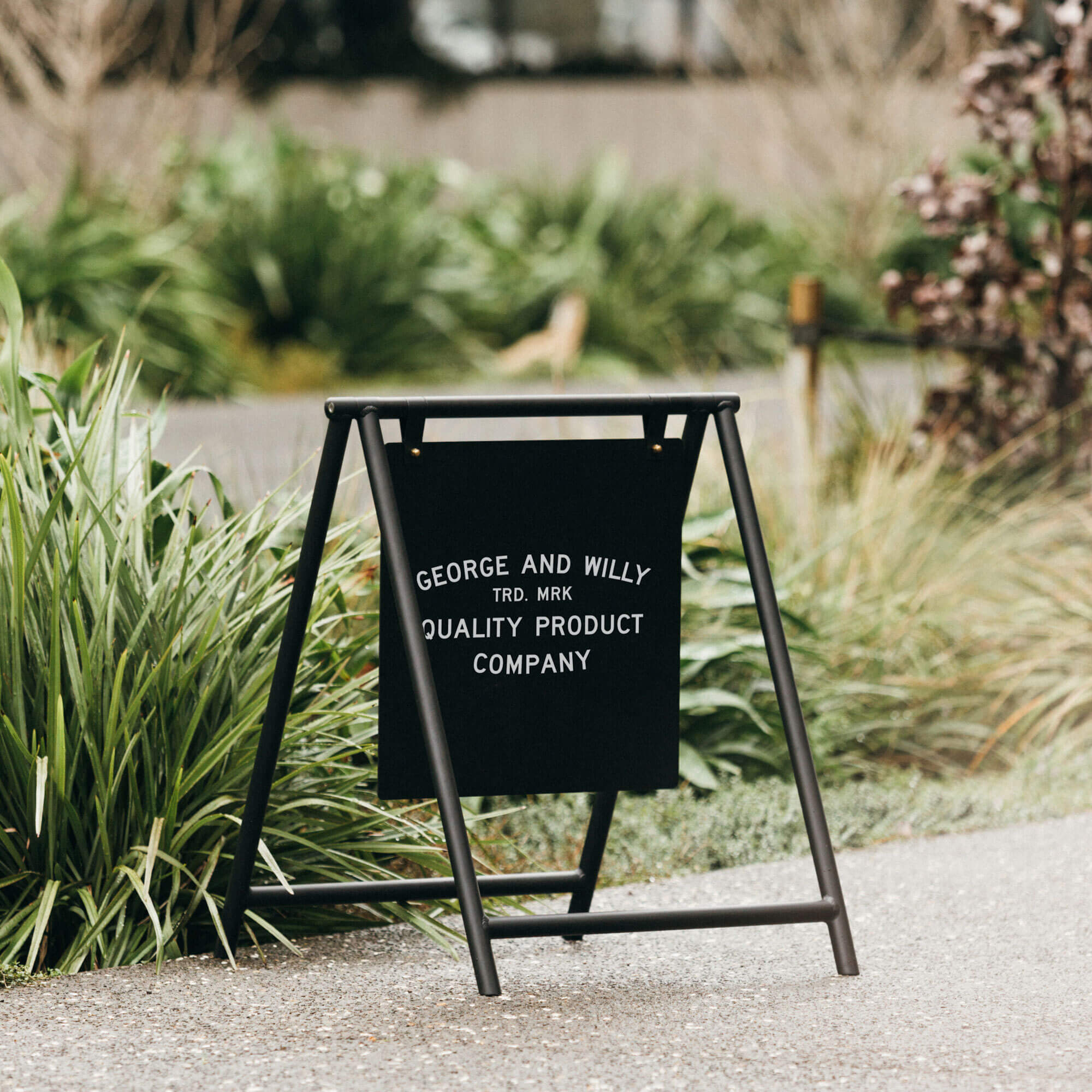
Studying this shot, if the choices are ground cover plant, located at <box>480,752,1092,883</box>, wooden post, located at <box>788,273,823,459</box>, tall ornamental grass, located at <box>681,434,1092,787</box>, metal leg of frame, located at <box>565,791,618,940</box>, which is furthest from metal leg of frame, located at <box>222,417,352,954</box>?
wooden post, located at <box>788,273,823,459</box>

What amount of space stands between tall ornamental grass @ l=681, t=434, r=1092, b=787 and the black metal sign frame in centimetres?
154

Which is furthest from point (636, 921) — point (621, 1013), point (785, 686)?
point (785, 686)

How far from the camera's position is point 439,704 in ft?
10.8

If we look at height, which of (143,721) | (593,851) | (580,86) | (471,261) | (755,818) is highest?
(580,86)

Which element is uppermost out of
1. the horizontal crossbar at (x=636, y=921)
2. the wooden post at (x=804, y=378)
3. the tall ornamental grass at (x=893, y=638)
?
the wooden post at (x=804, y=378)

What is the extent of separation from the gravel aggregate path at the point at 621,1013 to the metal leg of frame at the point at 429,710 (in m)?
0.18

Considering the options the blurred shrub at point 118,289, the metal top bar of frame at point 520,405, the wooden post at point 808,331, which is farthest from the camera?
the blurred shrub at point 118,289

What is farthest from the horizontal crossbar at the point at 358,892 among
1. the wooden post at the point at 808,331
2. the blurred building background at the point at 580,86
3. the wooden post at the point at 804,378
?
the blurred building background at the point at 580,86

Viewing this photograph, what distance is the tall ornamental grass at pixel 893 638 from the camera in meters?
5.18

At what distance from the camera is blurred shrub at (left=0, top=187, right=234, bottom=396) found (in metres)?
11.5

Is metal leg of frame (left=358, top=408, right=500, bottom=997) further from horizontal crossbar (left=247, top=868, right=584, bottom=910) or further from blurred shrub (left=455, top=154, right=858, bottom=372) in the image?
blurred shrub (left=455, top=154, right=858, bottom=372)

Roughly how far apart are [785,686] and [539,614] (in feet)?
1.76

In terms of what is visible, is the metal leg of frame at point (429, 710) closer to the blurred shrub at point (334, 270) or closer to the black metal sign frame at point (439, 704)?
the black metal sign frame at point (439, 704)

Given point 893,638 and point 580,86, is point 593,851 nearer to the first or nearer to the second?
point 893,638
